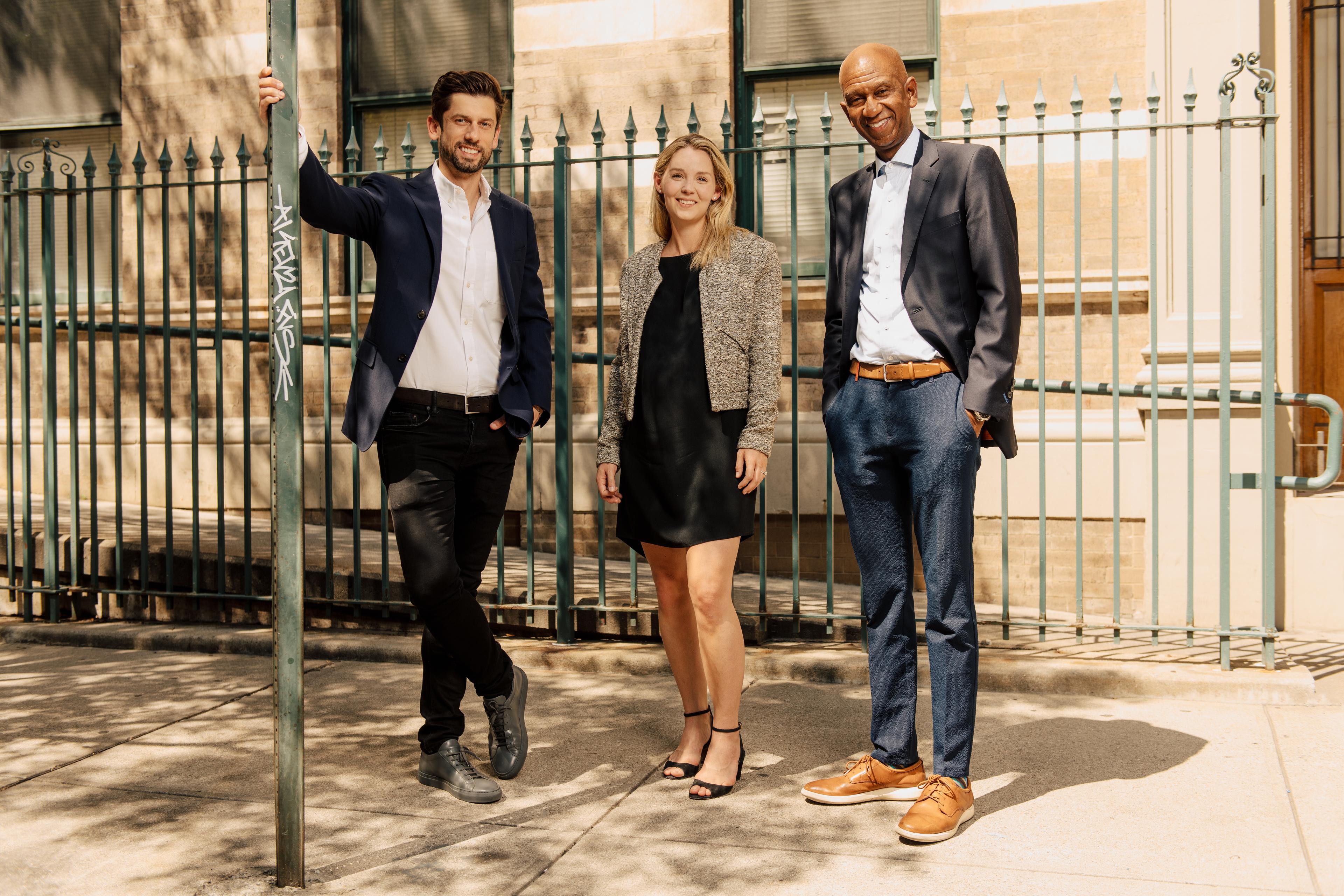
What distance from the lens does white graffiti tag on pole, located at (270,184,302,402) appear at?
3.00 m

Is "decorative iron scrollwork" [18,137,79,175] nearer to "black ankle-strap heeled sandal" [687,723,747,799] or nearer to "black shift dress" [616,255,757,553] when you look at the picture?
"black shift dress" [616,255,757,553]

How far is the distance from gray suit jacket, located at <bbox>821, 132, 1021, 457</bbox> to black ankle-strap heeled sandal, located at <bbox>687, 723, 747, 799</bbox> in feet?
4.14

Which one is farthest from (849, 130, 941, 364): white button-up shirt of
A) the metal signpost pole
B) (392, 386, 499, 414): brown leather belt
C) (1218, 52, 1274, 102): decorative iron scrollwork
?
(1218, 52, 1274, 102): decorative iron scrollwork

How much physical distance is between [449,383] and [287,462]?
810 mm

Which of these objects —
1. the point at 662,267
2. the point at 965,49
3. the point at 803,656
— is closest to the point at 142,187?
the point at 662,267

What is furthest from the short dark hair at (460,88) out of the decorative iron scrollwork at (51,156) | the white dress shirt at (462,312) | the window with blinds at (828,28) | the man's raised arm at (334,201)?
the decorative iron scrollwork at (51,156)

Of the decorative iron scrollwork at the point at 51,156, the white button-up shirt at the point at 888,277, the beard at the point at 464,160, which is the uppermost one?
the decorative iron scrollwork at the point at 51,156

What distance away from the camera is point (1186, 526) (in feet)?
20.1

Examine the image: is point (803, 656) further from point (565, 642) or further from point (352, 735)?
point (352, 735)

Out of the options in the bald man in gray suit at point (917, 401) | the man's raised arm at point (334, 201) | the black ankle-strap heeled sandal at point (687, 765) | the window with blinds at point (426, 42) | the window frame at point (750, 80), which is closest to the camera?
the man's raised arm at point (334, 201)

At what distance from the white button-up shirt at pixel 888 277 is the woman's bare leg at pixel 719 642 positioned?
77 centimetres

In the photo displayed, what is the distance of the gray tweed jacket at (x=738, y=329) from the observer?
378cm

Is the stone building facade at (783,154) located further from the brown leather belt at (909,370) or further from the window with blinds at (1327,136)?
the brown leather belt at (909,370)

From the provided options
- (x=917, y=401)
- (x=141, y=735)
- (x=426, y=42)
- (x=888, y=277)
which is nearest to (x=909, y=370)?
(x=917, y=401)
